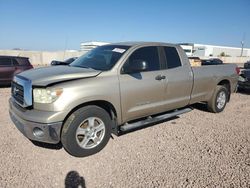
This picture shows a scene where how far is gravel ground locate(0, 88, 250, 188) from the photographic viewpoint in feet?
10.5

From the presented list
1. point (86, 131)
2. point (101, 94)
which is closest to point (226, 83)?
point (101, 94)

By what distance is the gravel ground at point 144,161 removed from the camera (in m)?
3.20

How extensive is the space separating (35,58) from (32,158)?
106ft

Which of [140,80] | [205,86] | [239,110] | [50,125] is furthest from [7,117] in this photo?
[239,110]

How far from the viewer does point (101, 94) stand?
3857mm

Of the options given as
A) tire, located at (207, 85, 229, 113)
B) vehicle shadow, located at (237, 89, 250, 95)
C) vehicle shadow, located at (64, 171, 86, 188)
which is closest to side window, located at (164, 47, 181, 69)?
tire, located at (207, 85, 229, 113)

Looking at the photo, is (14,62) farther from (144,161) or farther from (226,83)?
(144,161)

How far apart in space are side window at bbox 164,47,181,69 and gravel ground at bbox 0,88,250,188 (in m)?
1.45

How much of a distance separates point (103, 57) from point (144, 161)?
→ 220 centimetres

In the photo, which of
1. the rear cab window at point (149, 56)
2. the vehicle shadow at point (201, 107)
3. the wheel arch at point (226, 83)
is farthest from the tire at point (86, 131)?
the wheel arch at point (226, 83)

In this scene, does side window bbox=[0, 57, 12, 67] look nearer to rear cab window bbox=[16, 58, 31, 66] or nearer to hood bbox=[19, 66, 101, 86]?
rear cab window bbox=[16, 58, 31, 66]

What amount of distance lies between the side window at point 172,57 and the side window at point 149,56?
0.32 metres

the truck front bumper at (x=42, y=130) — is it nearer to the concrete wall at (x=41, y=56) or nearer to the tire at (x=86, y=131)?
the tire at (x=86, y=131)

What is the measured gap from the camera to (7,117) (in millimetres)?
5828
